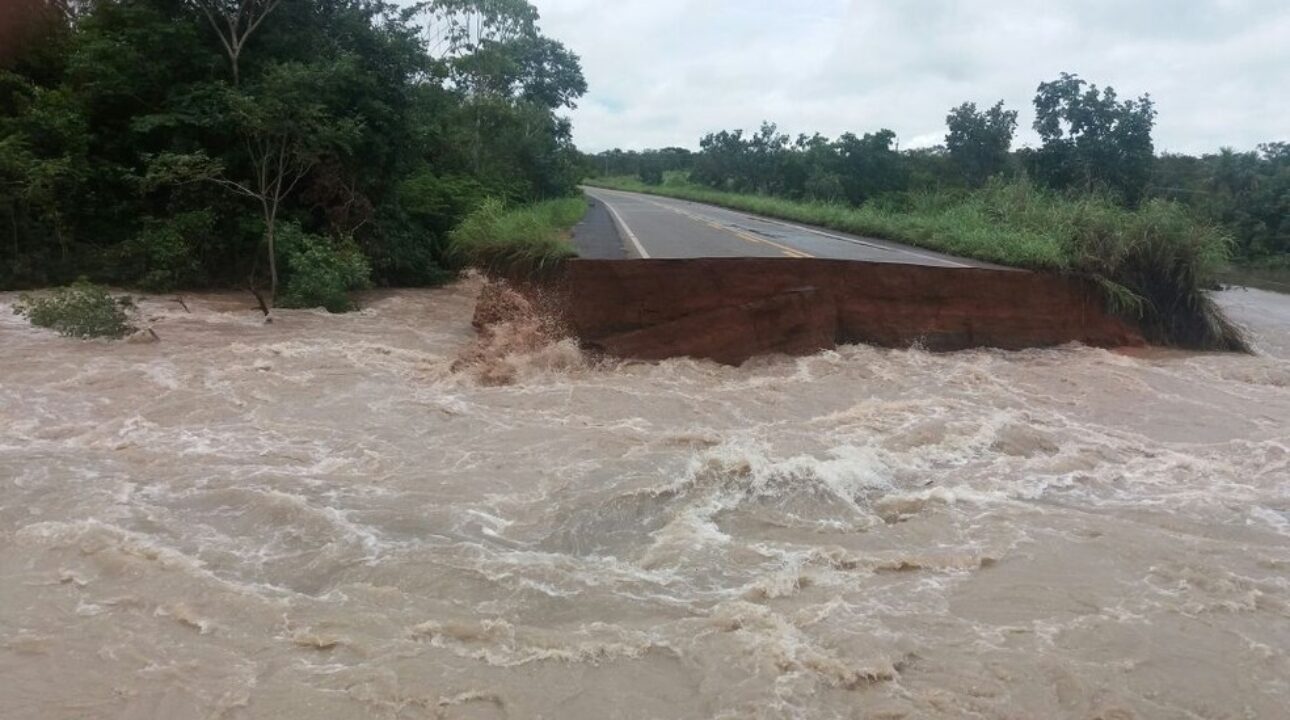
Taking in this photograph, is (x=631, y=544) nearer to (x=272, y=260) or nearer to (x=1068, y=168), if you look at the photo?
(x=272, y=260)

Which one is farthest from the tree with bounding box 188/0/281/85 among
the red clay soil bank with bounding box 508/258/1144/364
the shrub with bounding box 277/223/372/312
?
the red clay soil bank with bounding box 508/258/1144/364

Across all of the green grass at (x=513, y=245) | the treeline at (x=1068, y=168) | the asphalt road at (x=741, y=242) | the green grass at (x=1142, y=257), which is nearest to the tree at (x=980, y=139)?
the treeline at (x=1068, y=168)

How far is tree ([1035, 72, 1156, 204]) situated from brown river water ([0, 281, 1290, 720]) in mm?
13925

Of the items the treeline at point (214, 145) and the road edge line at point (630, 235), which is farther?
the treeline at point (214, 145)

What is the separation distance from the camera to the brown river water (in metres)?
4.44

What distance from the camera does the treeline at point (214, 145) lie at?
16.0 metres

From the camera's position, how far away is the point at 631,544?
243 inches

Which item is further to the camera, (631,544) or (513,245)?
(513,245)

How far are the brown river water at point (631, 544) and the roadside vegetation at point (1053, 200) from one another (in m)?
2.76

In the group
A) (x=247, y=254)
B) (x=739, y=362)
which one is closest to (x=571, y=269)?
(x=739, y=362)

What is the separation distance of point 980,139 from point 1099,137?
5.32 meters

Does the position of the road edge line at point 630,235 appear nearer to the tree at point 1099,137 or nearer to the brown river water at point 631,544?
Result: the brown river water at point 631,544

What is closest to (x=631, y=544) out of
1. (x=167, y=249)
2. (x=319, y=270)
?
(x=319, y=270)

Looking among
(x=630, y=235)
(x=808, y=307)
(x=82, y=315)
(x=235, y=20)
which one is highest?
(x=235, y=20)
